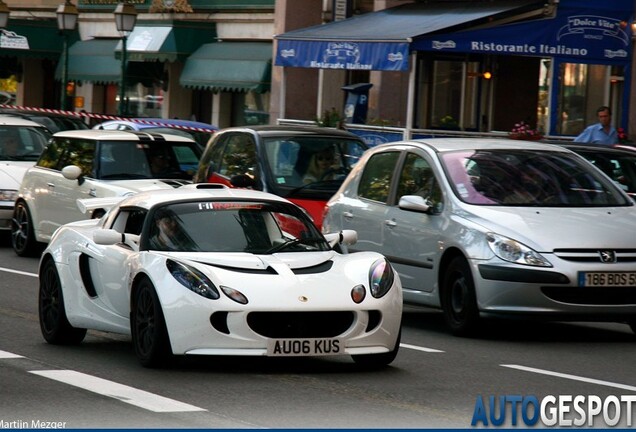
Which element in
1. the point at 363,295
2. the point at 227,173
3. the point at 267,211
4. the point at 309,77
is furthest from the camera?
the point at 309,77

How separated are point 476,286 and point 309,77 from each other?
2541 cm

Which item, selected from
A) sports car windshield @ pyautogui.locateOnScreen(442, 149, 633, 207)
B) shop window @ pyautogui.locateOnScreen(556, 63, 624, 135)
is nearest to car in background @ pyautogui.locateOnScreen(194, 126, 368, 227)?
sports car windshield @ pyautogui.locateOnScreen(442, 149, 633, 207)

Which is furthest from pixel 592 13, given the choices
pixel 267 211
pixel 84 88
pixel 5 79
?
pixel 5 79

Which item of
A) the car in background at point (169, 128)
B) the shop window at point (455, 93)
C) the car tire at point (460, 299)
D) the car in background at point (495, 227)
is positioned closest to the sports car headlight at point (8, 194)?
the car in background at point (169, 128)

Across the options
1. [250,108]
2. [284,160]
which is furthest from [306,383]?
[250,108]

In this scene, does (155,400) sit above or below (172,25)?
below

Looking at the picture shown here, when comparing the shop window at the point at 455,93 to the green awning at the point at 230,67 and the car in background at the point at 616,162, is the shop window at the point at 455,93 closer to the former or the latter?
the green awning at the point at 230,67

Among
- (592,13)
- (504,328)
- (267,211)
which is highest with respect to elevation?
(592,13)

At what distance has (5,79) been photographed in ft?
176

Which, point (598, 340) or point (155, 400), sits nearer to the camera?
point (155, 400)

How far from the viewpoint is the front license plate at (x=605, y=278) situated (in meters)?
12.2

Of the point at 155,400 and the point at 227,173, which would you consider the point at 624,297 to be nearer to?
the point at 155,400

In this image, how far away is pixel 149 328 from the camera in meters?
10.2

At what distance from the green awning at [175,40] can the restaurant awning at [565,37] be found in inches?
628
